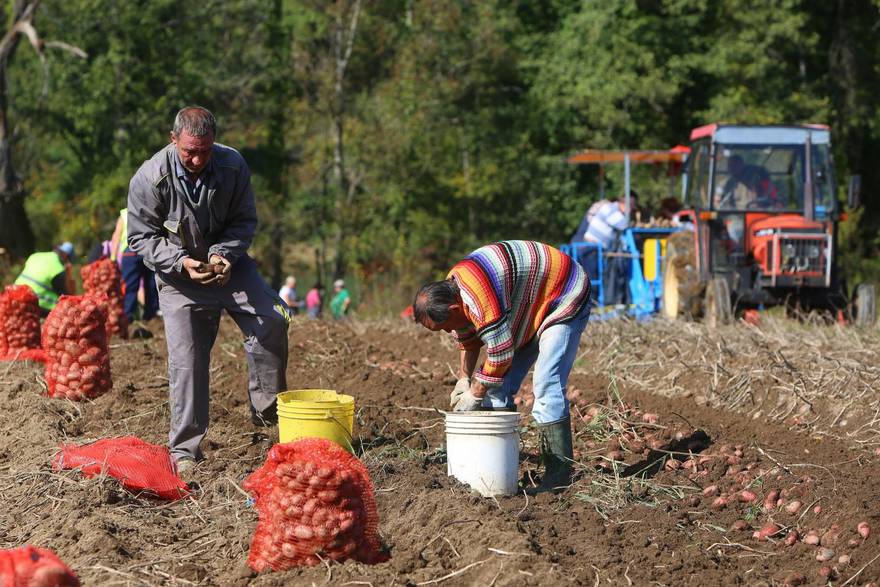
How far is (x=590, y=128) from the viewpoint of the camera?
30.2 m

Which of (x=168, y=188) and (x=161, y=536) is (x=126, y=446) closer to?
(x=161, y=536)

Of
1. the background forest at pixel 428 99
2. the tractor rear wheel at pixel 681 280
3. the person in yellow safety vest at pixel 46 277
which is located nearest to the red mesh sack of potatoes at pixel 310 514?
the person in yellow safety vest at pixel 46 277

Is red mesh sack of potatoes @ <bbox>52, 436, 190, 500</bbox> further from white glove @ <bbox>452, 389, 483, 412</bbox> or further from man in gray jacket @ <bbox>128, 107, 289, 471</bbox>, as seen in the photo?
white glove @ <bbox>452, 389, 483, 412</bbox>

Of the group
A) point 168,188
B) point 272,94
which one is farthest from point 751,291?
point 272,94

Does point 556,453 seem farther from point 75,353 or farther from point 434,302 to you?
point 75,353

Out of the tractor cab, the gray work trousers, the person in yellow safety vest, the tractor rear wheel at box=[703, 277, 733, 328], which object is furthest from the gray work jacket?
the tractor cab

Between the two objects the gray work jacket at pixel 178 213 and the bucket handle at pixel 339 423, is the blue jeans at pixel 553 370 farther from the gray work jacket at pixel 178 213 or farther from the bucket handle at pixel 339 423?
the gray work jacket at pixel 178 213

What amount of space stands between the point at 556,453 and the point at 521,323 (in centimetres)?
69

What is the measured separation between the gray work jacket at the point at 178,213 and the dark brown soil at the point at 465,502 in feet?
3.59

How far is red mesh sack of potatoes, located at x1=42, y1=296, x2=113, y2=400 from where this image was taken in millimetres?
7352

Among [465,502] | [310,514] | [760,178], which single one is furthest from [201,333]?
[760,178]

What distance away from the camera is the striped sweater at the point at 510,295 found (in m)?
5.39

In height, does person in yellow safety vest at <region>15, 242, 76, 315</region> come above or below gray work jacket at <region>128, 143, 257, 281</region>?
below

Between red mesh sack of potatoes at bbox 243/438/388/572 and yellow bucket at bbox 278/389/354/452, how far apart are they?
1.17 meters
